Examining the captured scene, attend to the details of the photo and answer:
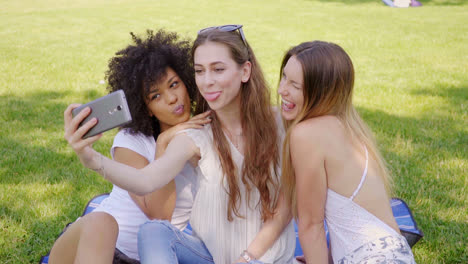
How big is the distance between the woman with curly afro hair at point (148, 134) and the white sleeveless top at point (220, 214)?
0.62 ft

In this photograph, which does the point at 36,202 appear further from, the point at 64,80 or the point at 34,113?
the point at 64,80

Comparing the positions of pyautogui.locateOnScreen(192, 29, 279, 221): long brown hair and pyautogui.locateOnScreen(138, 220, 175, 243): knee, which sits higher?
pyautogui.locateOnScreen(192, 29, 279, 221): long brown hair

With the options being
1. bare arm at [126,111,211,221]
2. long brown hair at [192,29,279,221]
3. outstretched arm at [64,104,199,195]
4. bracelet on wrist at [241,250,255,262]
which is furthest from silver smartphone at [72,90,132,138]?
bracelet on wrist at [241,250,255,262]

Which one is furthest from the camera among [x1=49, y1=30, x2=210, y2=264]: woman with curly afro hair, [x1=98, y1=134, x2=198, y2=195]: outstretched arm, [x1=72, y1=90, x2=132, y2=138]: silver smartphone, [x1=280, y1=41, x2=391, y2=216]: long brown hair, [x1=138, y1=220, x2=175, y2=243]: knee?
[x1=49, y1=30, x2=210, y2=264]: woman with curly afro hair

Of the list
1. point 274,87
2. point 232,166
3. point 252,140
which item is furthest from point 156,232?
point 274,87

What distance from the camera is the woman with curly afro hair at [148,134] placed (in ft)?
9.48

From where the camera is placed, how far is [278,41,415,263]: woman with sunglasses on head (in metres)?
2.41

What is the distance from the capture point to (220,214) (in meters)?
2.76

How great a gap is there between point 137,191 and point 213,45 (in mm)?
911

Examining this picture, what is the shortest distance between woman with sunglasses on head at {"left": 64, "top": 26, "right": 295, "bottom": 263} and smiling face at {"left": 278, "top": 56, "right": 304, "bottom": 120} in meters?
0.21

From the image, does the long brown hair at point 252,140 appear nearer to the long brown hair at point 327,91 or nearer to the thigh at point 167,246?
the long brown hair at point 327,91

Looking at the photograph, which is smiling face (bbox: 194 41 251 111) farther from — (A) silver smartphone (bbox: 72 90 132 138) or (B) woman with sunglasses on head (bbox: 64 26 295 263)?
(A) silver smartphone (bbox: 72 90 132 138)

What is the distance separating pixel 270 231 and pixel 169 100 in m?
1.00

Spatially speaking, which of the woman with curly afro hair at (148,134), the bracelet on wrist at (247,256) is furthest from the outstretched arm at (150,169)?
the bracelet on wrist at (247,256)
